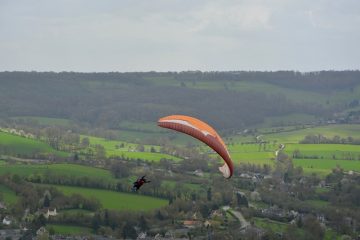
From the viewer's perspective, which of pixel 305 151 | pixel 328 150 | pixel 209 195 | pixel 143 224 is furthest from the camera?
pixel 328 150

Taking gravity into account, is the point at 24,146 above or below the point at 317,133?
below

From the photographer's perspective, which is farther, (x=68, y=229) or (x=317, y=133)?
(x=317, y=133)

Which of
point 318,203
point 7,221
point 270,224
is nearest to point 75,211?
point 7,221

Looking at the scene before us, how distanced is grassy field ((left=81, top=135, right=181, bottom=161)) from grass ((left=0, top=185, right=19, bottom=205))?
110 ft

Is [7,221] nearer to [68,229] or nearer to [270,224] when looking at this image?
[68,229]

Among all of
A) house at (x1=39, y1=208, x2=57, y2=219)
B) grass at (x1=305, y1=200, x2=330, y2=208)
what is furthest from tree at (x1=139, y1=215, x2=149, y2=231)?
grass at (x1=305, y1=200, x2=330, y2=208)

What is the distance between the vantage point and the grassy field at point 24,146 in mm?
118812

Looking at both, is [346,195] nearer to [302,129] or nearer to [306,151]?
[306,151]

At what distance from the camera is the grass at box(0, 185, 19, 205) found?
8262 centimetres

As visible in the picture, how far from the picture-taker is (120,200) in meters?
84.3

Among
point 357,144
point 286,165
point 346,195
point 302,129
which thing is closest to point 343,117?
point 302,129

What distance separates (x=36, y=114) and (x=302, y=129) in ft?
212

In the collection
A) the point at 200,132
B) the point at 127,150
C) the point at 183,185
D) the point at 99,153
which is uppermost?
the point at 200,132

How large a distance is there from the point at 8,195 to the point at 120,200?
1187 cm
